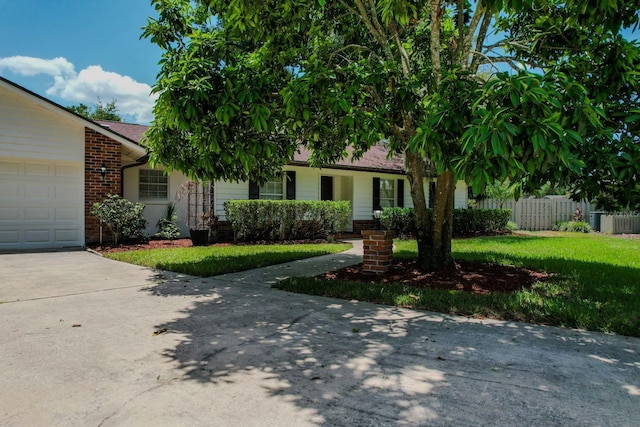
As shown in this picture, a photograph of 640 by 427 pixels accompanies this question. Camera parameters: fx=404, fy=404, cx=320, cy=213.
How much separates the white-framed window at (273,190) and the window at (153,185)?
3.28m

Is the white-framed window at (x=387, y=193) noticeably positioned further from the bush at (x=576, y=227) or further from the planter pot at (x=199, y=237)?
the bush at (x=576, y=227)

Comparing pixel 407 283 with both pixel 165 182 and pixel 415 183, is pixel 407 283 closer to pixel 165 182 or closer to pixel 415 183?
pixel 415 183

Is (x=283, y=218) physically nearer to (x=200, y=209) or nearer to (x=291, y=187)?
(x=291, y=187)

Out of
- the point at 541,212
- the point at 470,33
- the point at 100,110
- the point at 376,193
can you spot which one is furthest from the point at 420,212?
the point at 100,110

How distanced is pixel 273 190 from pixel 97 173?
581cm

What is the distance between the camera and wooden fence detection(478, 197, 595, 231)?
71.3 feet

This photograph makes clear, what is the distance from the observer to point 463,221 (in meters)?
17.5

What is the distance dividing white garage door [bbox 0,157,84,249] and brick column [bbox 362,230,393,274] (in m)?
8.48

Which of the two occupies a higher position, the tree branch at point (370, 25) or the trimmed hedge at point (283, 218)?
the tree branch at point (370, 25)

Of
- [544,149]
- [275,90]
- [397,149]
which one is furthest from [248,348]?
[397,149]

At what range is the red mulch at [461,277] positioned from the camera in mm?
6250

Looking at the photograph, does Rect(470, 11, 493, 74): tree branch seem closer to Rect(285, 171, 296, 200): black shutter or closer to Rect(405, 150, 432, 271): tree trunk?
Rect(405, 150, 432, 271): tree trunk

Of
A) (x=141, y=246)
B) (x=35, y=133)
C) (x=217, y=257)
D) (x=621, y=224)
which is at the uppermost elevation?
(x=35, y=133)

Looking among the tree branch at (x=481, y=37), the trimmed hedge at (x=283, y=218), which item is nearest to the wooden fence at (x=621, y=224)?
the trimmed hedge at (x=283, y=218)
